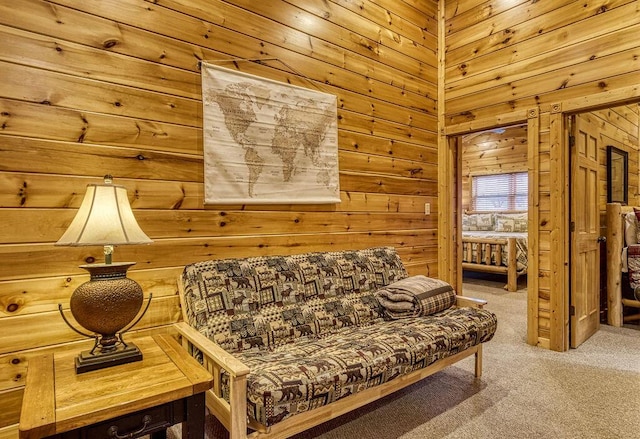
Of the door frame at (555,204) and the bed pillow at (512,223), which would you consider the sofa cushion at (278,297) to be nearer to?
the door frame at (555,204)

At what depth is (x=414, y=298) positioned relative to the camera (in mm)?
2477

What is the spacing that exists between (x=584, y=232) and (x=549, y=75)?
1391 millimetres

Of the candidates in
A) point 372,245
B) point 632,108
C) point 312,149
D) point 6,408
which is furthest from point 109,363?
point 632,108

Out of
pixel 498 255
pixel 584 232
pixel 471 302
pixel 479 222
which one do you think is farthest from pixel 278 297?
pixel 479 222

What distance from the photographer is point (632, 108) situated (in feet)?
15.7

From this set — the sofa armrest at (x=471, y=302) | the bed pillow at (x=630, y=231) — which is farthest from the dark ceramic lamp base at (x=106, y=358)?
the bed pillow at (x=630, y=231)

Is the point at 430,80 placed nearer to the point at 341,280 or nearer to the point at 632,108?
the point at 341,280

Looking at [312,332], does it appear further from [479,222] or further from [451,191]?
[479,222]

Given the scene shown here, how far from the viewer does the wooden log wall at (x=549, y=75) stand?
277 centimetres

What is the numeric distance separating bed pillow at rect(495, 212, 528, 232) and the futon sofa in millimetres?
4860

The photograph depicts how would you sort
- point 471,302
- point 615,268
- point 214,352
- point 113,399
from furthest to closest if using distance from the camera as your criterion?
1. point 615,268
2. point 471,302
3. point 214,352
4. point 113,399

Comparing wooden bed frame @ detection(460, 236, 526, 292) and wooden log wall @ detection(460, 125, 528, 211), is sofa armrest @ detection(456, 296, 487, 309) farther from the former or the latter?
wooden log wall @ detection(460, 125, 528, 211)

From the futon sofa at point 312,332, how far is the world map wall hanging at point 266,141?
18.5 inches

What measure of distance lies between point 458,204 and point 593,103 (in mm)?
1495
